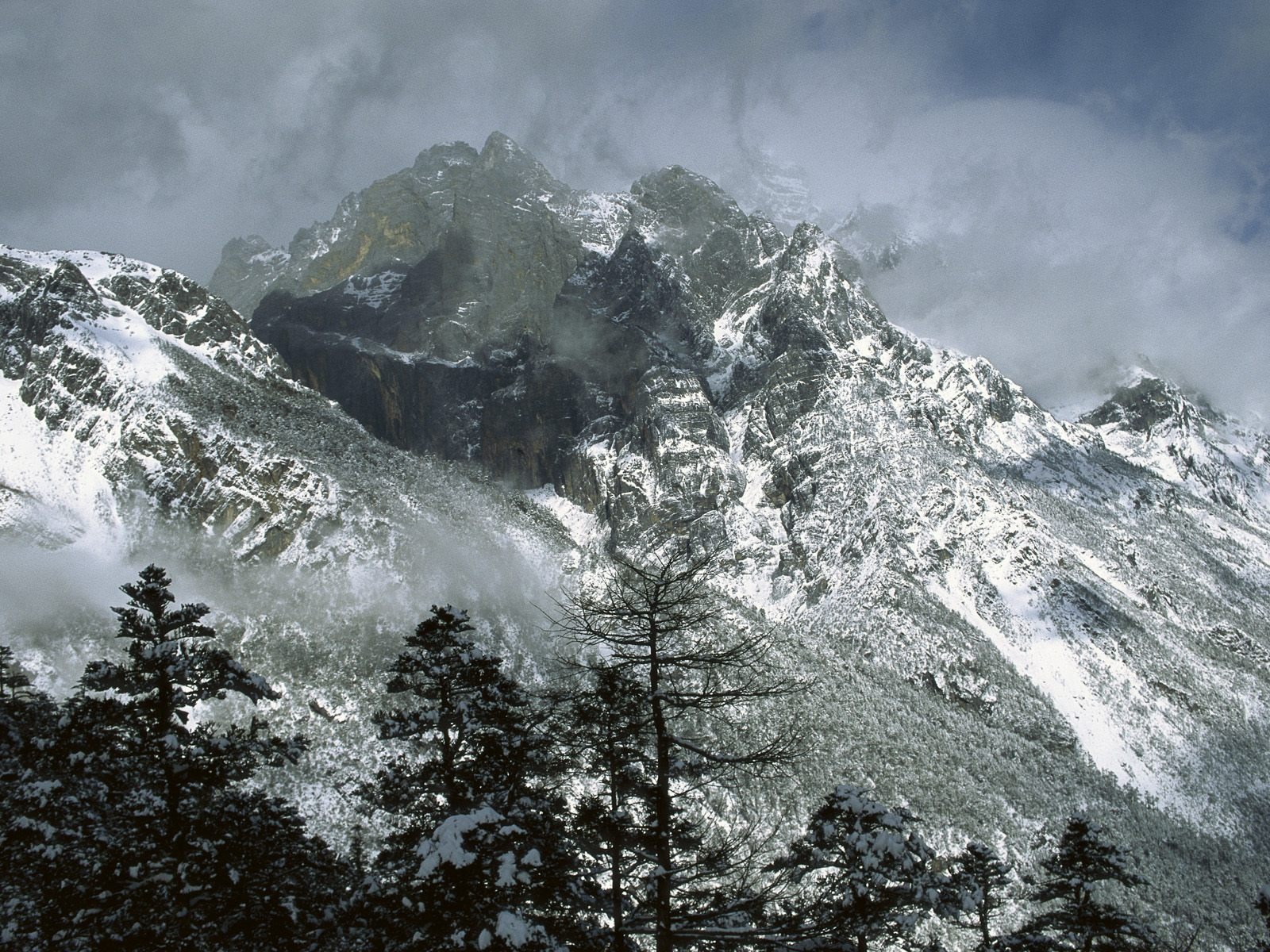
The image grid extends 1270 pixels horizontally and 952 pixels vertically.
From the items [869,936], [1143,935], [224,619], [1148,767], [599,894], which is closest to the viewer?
[599,894]

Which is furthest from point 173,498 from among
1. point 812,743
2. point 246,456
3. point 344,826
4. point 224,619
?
point 812,743

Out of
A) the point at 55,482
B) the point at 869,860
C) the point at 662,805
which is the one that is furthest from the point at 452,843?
the point at 55,482

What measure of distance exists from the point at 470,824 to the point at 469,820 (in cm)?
11

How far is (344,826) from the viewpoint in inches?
3494

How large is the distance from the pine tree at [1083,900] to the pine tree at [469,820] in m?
16.4

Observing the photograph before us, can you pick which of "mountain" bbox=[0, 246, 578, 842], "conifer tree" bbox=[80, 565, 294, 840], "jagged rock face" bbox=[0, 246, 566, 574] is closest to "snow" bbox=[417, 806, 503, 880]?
"conifer tree" bbox=[80, 565, 294, 840]

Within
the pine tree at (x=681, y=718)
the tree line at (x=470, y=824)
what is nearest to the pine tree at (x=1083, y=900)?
the tree line at (x=470, y=824)

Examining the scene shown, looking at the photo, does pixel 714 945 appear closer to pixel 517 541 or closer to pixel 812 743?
pixel 812 743

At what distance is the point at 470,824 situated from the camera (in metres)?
14.5

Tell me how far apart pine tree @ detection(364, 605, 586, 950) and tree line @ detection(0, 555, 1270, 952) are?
0.06 meters

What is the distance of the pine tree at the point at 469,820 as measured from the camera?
14641mm

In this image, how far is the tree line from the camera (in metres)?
14.1

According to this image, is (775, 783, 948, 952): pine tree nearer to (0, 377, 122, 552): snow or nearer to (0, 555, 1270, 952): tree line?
(0, 555, 1270, 952): tree line

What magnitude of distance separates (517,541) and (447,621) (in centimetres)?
16928
